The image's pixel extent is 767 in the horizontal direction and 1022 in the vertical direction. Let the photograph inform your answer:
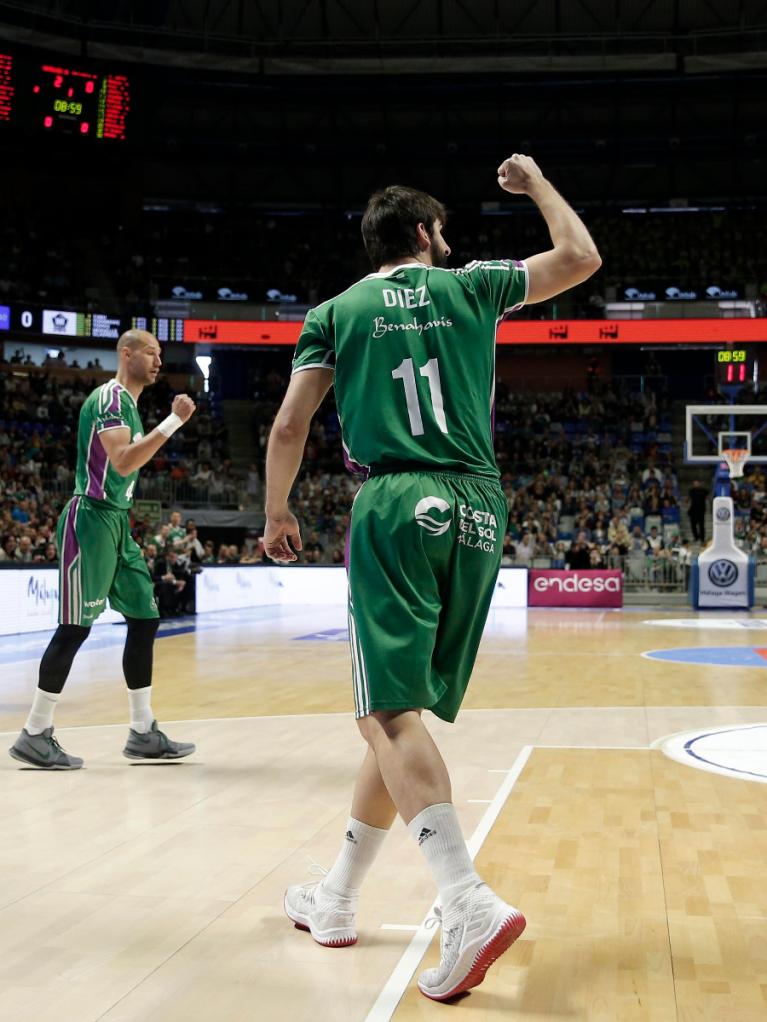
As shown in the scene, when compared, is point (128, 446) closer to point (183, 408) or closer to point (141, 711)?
point (183, 408)

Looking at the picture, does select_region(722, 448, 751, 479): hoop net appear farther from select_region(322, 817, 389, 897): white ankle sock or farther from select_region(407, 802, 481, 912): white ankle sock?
select_region(407, 802, 481, 912): white ankle sock

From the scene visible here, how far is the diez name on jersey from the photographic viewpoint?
305cm

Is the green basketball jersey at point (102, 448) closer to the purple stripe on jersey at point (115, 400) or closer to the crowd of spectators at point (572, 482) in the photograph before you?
the purple stripe on jersey at point (115, 400)

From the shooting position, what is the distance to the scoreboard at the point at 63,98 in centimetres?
2684

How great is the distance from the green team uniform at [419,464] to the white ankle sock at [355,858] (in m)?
0.46

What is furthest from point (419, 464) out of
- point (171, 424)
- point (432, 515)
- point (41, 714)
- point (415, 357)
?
point (41, 714)

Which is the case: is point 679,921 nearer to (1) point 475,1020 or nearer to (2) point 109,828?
(1) point 475,1020

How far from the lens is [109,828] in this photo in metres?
4.41

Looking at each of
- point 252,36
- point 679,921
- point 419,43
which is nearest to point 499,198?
point 419,43

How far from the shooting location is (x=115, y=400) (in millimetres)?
5688

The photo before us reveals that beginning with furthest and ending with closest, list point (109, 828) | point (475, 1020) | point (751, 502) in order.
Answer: point (751, 502)
point (109, 828)
point (475, 1020)

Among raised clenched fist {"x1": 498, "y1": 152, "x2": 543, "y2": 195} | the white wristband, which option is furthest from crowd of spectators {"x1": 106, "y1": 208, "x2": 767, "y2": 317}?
raised clenched fist {"x1": 498, "y1": 152, "x2": 543, "y2": 195}

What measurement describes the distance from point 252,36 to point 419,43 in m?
4.92

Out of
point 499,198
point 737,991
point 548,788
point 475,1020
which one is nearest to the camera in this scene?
point 475,1020
